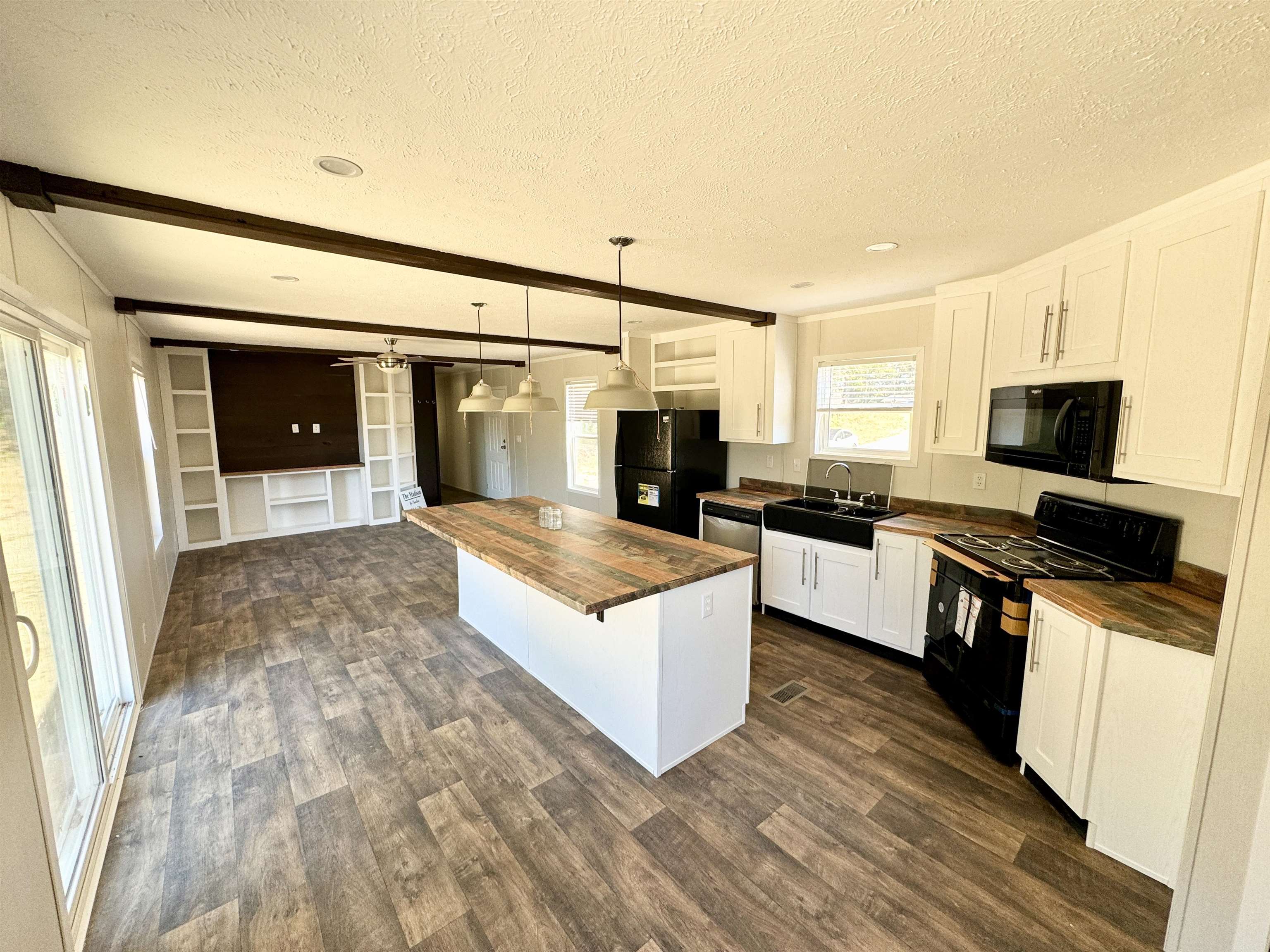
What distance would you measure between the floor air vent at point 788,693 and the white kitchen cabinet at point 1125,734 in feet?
3.66

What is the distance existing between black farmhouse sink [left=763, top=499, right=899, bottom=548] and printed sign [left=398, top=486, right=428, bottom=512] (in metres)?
5.42

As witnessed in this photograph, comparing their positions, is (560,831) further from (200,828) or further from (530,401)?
(530,401)

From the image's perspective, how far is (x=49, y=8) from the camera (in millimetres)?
933

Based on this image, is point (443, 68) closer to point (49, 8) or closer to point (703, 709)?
point (49, 8)

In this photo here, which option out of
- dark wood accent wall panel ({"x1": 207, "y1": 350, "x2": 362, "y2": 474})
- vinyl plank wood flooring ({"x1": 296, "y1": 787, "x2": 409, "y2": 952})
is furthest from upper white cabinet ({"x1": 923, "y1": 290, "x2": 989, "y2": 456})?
dark wood accent wall panel ({"x1": 207, "y1": 350, "x2": 362, "y2": 474})

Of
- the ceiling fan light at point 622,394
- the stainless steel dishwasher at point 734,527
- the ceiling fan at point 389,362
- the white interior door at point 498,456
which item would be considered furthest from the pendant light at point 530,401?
the white interior door at point 498,456

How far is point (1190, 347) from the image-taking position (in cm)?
178

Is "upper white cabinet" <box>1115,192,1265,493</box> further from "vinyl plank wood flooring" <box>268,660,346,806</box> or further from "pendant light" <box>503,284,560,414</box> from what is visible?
"vinyl plank wood flooring" <box>268,660,346,806</box>

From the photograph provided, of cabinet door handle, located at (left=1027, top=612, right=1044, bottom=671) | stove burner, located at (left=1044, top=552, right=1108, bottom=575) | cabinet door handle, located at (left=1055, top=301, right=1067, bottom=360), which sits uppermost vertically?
cabinet door handle, located at (left=1055, top=301, right=1067, bottom=360)

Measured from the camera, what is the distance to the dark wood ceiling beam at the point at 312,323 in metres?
3.50

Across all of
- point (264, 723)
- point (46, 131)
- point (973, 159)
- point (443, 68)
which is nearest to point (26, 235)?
point (46, 131)

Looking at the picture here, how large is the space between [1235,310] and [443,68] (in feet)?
8.05

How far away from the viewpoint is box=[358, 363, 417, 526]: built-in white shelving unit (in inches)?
279

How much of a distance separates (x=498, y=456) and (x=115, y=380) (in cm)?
549
